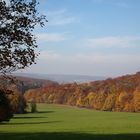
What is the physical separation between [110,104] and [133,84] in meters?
12.2

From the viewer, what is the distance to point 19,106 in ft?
483

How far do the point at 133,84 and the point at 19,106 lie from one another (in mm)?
60298

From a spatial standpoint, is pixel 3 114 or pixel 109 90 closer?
pixel 3 114

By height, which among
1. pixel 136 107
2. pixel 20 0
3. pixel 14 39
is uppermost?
pixel 20 0

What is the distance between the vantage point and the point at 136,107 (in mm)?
175875

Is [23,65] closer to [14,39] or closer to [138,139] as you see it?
[14,39]

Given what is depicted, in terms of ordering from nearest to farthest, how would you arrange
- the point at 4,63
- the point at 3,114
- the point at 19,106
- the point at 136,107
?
1. the point at 4,63
2. the point at 3,114
3. the point at 19,106
4. the point at 136,107

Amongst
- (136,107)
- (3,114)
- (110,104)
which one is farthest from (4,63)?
(110,104)

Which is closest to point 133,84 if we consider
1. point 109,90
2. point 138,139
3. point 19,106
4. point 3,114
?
point 109,90

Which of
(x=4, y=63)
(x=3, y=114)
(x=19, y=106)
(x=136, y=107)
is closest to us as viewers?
(x=4, y=63)

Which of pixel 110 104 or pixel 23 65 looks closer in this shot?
pixel 23 65

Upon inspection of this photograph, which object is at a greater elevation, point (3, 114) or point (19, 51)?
point (19, 51)

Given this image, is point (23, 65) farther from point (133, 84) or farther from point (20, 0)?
point (133, 84)

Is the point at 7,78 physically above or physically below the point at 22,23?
below
